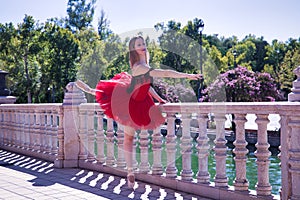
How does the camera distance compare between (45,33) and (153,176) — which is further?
(45,33)

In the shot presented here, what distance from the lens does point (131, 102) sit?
4.70 metres

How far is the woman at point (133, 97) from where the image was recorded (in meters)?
4.61

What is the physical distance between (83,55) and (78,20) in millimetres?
11262

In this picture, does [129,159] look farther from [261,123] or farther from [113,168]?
[261,123]

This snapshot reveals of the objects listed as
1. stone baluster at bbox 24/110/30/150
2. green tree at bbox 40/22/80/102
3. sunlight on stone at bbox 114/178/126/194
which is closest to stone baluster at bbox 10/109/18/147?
stone baluster at bbox 24/110/30/150

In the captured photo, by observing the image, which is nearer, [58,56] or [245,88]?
[245,88]

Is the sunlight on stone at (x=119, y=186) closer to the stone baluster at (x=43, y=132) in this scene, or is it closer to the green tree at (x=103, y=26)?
the stone baluster at (x=43, y=132)

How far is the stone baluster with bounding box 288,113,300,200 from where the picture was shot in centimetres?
359

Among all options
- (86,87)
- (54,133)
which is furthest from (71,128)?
(86,87)

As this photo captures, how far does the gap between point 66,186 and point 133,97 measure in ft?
4.94

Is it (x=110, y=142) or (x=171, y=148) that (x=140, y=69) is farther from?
(x=110, y=142)

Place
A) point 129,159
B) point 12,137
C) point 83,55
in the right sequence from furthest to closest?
point 83,55, point 12,137, point 129,159

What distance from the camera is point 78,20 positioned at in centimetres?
4588

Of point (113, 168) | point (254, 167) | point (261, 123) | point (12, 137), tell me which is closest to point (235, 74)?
point (254, 167)
